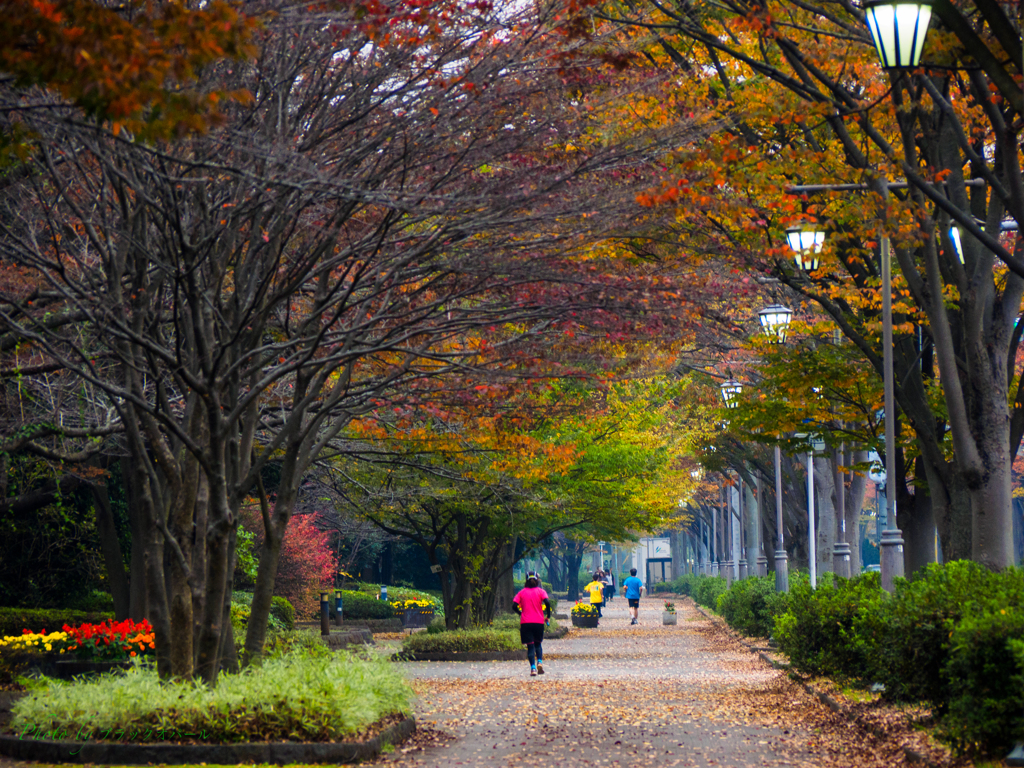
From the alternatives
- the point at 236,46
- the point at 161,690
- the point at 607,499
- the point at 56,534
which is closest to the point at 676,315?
the point at 161,690

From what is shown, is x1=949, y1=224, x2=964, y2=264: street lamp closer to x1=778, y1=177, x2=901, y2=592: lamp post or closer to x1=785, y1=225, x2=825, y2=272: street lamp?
x1=778, y1=177, x2=901, y2=592: lamp post

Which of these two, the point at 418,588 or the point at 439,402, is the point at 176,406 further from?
the point at 418,588

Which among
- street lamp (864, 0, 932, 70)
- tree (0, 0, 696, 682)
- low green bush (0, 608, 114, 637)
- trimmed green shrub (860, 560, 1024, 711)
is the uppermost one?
street lamp (864, 0, 932, 70)

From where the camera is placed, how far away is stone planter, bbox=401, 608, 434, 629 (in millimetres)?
42938

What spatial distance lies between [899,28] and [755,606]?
21.3 meters

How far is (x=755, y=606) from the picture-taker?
29.0 meters

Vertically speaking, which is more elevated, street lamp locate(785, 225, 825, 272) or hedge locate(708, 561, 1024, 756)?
street lamp locate(785, 225, 825, 272)

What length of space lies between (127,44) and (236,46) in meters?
0.66

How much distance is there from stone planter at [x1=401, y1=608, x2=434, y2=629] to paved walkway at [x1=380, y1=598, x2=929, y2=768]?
19.8m

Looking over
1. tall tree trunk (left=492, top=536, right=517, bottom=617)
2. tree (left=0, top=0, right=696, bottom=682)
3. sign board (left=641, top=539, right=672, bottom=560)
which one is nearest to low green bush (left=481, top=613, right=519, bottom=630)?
tall tree trunk (left=492, top=536, right=517, bottom=617)

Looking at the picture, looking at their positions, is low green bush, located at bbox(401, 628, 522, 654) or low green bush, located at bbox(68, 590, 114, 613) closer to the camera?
low green bush, located at bbox(401, 628, 522, 654)

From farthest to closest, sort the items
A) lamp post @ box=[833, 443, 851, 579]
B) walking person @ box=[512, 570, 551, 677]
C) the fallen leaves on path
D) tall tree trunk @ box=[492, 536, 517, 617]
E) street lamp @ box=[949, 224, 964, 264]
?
tall tree trunk @ box=[492, 536, 517, 617] < lamp post @ box=[833, 443, 851, 579] < walking person @ box=[512, 570, 551, 677] < street lamp @ box=[949, 224, 964, 264] < the fallen leaves on path

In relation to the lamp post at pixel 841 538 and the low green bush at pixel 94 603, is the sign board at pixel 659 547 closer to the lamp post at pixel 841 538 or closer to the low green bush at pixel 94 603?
the lamp post at pixel 841 538

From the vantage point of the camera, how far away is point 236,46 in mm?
5648
